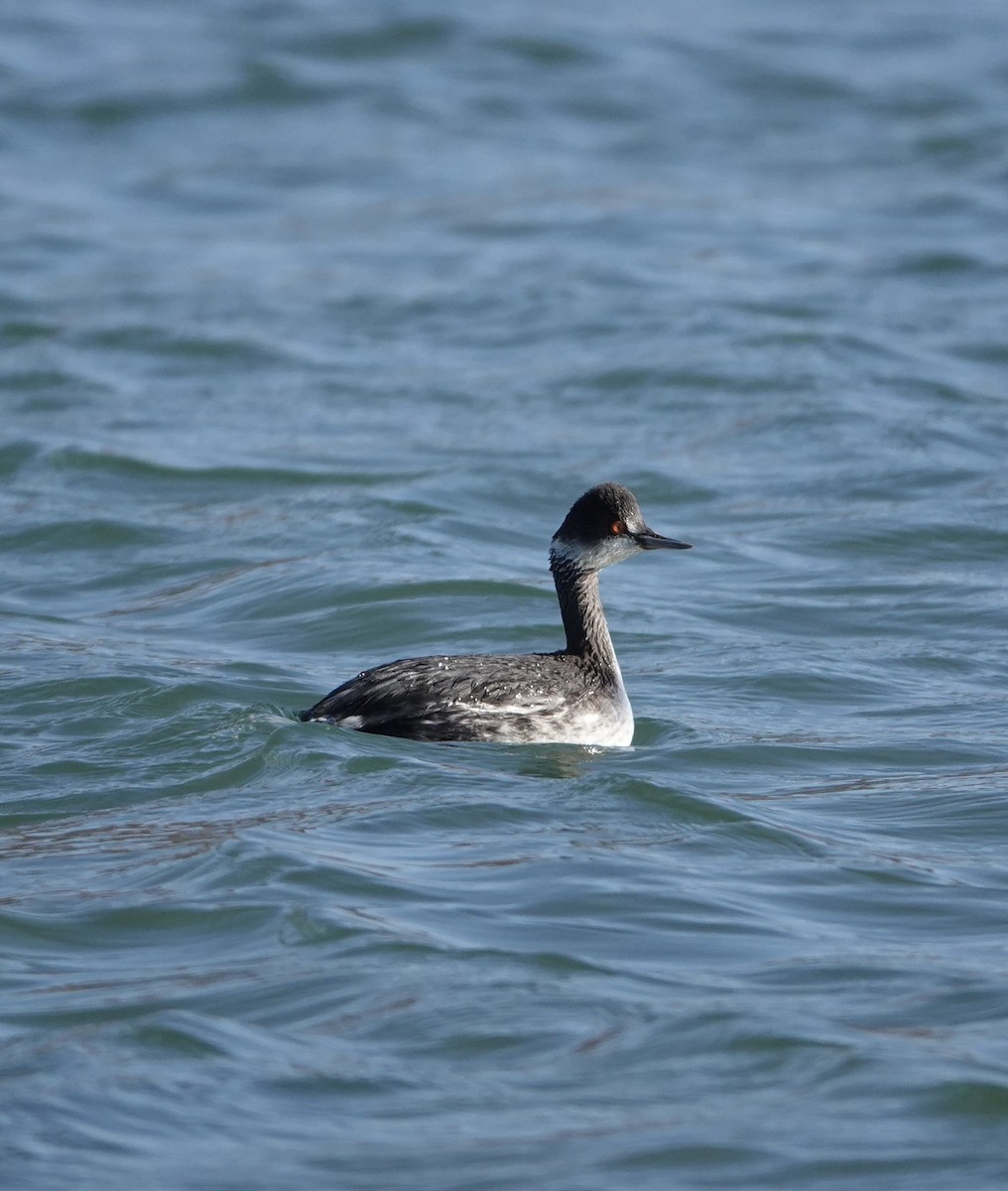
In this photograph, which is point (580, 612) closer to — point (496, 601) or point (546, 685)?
point (546, 685)

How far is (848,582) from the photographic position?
1420 centimetres

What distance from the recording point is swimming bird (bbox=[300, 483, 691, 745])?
9.90 metres

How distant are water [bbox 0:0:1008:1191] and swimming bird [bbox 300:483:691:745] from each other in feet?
0.61

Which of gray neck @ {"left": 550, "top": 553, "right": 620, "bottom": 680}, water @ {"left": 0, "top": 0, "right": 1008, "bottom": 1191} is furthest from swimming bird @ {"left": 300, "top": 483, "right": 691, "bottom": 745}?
water @ {"left": 0, "top": 0, "right": 1008, "bottom": 1191}

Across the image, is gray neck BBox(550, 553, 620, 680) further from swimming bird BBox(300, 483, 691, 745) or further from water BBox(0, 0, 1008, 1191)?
water BBox(0, 0, 1008, 1191)

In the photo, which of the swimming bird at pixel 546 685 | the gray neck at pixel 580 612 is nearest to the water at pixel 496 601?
the swimming bird at pixel 546 685

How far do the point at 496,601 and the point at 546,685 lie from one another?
3.29 m

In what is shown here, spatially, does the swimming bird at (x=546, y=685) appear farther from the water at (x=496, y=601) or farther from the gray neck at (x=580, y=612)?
the water at (x=496, y=601)

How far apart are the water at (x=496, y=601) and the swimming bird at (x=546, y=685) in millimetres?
186

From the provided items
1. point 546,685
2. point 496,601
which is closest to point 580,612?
point 546,685

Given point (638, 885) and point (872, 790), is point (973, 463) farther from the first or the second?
point (638, 885)

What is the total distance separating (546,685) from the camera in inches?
404

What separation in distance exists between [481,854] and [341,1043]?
1.90 m

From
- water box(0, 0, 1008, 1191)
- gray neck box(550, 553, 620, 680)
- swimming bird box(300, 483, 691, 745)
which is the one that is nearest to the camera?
water box(0, 0, 1008, 1191)
